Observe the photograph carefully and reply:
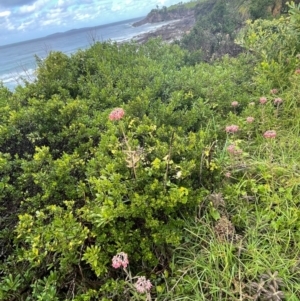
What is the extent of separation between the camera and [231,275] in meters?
1.72

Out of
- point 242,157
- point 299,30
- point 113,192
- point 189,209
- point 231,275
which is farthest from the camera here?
point 299,30

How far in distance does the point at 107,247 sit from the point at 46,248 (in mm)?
352

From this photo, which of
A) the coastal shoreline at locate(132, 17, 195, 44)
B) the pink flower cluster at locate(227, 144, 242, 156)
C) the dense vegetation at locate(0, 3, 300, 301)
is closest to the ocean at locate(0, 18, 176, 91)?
the coastal shoreline at locate(132, 17, 195, 44)

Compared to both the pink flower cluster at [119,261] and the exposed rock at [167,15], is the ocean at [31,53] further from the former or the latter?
the exposed rock at [167,15]

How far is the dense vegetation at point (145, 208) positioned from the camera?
1742mm

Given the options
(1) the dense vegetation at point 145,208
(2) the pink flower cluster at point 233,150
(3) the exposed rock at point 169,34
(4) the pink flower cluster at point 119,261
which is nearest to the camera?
(4) the pink flower cluster at point 119,261

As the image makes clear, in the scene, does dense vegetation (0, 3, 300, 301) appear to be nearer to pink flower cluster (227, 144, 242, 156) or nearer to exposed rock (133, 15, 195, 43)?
pink flower cluster (227, 144, 242, 156)

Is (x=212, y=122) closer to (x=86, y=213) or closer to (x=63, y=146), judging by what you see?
(x=63, y=146)

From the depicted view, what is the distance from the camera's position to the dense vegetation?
174 centimetres

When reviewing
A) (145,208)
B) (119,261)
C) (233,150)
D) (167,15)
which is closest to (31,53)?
(233,150)

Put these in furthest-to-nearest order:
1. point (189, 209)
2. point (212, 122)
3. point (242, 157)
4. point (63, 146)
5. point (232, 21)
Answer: point (232, 21) → point (212, 122) → point (63, 146) → point (242, 157) → point (189, 209)

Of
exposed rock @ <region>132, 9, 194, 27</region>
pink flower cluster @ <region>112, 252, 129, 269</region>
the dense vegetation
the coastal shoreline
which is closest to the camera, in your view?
pink flower cluster @ <region>112, 252, 129, 269</region>

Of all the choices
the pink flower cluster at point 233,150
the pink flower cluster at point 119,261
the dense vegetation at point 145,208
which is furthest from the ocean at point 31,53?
the pink flower cluster at point 119,261

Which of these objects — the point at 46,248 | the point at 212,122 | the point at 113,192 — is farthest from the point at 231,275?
the point at 212,122
